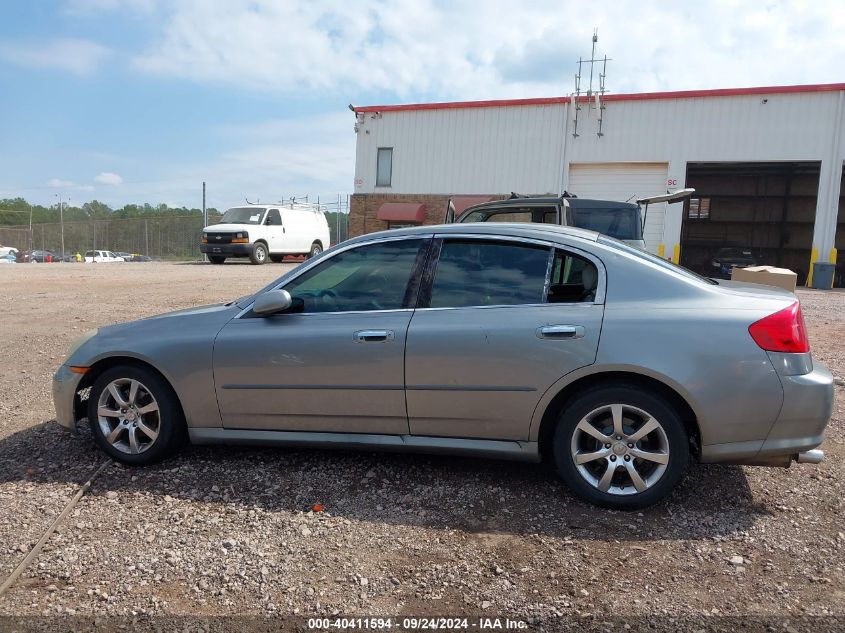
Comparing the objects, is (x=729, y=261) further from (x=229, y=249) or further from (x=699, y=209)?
(x=229, y=249)

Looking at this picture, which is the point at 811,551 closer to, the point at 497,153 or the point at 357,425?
the point at 357,425

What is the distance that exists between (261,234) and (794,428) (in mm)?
20628

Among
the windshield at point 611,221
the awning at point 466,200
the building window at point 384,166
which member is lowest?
the windshield at point 611,221

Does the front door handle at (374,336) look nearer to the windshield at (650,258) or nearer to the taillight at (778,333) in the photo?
the windshield at (650,258)

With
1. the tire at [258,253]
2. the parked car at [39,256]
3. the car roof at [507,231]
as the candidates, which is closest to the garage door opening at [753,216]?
the tire at [258,253]

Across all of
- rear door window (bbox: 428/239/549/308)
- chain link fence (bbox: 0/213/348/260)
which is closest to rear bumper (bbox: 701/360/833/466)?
rear door window (bbox: 428/239/549/308)

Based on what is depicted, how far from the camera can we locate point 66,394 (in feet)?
14.2

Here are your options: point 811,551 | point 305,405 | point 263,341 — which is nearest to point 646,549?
point 811,551

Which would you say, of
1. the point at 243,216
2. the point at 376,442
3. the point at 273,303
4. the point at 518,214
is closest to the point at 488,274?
the point at 376,442

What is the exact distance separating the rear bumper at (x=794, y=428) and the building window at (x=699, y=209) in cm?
3013

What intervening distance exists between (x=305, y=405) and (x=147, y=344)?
1113mm

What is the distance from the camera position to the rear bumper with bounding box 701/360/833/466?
3.33m

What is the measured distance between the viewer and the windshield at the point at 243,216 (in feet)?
73.7

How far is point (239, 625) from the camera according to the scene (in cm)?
261
